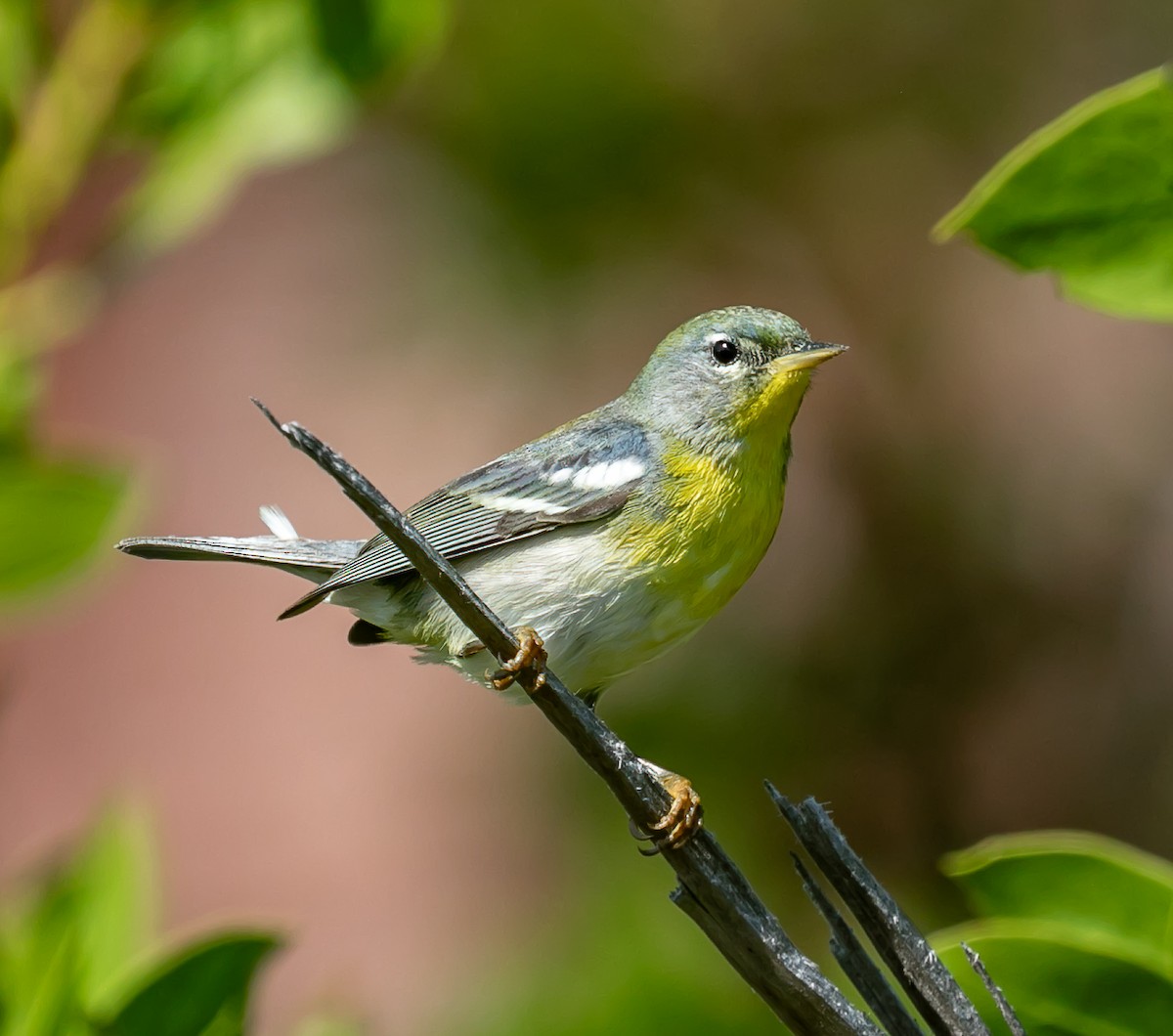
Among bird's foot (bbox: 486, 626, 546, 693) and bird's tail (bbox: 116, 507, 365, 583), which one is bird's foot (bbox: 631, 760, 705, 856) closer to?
bird's foot (bbox: 486, 626, 546, 693)

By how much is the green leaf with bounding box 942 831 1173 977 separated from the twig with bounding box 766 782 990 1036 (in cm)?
11

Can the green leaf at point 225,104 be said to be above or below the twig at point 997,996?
above

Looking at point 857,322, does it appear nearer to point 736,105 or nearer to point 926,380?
point 926,380

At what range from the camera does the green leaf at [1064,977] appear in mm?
1187

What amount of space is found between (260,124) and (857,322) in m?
1.48

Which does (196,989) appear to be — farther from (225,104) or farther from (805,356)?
(225,104)

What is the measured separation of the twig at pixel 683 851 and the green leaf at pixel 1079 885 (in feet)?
0.63

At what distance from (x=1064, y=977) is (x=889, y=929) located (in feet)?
0.70

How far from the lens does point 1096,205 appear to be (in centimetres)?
111

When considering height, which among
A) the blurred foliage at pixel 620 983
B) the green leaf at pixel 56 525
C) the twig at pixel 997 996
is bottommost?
the blurred foliage at pixel 620 983

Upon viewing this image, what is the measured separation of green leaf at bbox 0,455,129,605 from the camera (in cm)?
193

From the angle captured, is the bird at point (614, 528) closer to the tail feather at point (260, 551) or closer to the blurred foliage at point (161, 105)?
the tail feather at point (260, 551)

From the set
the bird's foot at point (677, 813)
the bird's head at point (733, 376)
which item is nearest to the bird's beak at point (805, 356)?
the bird's head at point (733, 376)

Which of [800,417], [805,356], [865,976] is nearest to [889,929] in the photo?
[865,976]
